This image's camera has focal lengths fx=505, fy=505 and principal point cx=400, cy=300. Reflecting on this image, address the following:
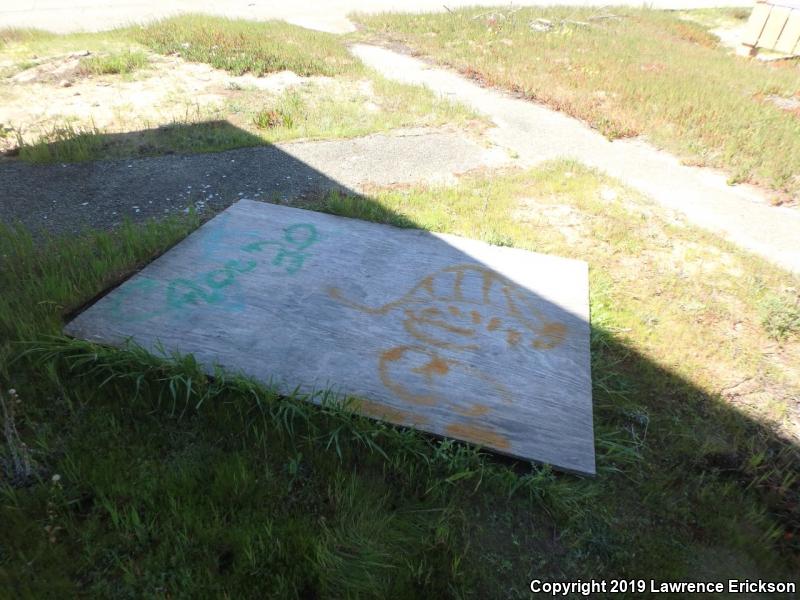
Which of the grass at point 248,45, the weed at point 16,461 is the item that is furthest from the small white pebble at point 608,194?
the grass at point 248,45

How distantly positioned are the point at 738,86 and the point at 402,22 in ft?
27.1

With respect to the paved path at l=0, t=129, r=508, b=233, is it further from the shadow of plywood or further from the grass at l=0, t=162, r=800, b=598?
the grass at l=0, t=162, r=800, b=598

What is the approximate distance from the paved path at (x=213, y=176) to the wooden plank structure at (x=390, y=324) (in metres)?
1.16

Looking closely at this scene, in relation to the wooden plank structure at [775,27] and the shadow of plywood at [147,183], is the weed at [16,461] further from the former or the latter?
the wooden plank structure at [775,27]

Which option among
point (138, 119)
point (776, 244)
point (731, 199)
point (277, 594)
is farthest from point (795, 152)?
point (138, 119)

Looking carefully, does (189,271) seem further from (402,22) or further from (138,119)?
(402,22)

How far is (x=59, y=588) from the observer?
186cm

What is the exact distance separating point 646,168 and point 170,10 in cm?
1306

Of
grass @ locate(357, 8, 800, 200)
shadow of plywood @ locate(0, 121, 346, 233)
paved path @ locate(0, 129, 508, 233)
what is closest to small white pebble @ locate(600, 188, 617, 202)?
paved path @ locate(0, 129, 508, 233)

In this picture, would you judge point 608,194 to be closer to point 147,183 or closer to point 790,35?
point 147,183

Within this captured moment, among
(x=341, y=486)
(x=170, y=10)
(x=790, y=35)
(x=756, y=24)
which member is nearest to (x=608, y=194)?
(x=341, y=486)

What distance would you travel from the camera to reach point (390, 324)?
315 cm

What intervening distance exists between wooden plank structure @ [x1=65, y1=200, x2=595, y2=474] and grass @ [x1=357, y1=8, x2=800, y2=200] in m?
4.87

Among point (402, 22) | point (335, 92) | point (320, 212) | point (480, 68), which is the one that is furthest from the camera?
point (402, 22)
